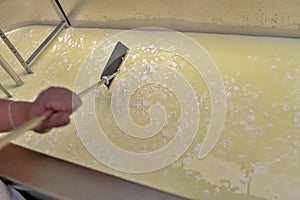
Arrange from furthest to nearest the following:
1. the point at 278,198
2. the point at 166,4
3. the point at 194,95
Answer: the point at 166,4, the point at 194,95, the point at 278,198

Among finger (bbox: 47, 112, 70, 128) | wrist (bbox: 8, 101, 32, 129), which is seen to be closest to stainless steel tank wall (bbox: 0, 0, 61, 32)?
wrist (bbox: 8, 101, 32, 129)

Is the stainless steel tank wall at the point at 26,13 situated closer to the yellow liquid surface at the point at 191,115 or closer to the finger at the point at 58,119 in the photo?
the yellow liquid surface at the point at 191,115

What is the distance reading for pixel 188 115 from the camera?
93 centimetres

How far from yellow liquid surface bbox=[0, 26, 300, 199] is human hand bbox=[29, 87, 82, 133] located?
30 cm

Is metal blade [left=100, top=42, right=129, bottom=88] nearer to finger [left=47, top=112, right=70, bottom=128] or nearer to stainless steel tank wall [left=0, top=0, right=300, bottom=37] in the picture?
stainless steel tank wall [left=0, top=0, right=300, bottom=37]

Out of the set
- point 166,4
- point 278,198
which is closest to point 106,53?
point 166,4

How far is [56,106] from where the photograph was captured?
56cm

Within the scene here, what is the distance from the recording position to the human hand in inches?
22.2

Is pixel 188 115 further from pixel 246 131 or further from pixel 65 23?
pixel 65 23

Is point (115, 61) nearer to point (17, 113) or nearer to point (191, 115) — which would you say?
point (191, 115)

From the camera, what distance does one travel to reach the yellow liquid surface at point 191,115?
2.60 ft

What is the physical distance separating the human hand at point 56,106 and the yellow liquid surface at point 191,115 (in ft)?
0.99

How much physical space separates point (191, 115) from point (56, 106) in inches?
17.9

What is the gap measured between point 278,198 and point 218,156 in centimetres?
17
